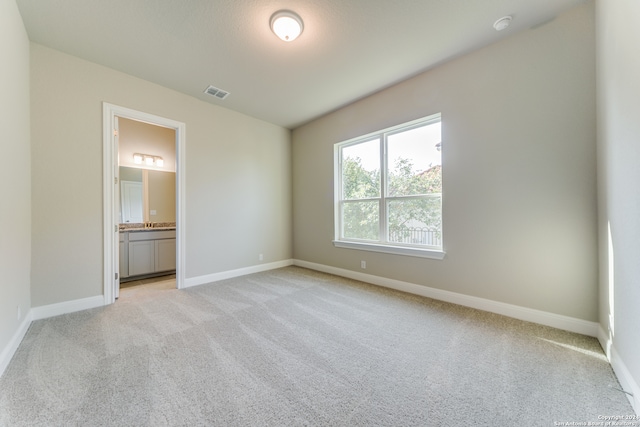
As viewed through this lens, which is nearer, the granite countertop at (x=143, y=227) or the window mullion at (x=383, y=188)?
the window mullion at (x=383, y=188)

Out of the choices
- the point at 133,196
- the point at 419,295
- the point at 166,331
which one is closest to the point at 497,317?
the point at 419,295

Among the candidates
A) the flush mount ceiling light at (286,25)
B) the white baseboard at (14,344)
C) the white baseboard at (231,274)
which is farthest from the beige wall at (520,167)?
the white baseboard at (14,344)

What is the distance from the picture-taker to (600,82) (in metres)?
1.86

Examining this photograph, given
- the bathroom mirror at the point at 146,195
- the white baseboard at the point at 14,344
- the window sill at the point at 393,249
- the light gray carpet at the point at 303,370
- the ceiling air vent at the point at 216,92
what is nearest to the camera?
the light gray carpet at the point at 303,370

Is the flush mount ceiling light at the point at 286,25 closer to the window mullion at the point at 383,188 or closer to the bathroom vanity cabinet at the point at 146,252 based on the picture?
the window mullion at the point at 383,188

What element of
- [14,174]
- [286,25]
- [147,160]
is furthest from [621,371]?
[147,160]

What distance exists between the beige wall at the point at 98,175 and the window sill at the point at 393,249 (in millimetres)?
1553

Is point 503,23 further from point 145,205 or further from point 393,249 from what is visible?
point 145,205

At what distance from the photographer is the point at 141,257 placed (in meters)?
3.90

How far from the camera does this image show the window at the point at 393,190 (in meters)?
3.00

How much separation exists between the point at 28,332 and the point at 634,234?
455 cm

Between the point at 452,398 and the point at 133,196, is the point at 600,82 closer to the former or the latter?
the point at 452,398

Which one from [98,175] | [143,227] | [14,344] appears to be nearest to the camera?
[14,344]

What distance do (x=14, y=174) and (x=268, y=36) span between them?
2.47 meters
